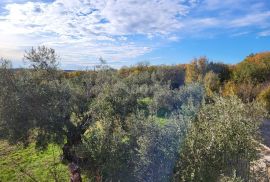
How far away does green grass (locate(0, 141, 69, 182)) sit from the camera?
60.2 feet

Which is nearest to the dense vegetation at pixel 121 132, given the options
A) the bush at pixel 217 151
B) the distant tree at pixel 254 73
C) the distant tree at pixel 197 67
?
the bush at pixel 217 151

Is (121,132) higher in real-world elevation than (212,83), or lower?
lower

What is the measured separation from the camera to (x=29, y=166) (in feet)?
68.4

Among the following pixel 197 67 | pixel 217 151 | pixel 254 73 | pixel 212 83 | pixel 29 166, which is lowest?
pixel 29 166

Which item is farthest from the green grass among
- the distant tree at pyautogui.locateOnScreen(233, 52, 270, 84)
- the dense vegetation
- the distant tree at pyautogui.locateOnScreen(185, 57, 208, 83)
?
the distant tree at pyautogui.locateOnScreen(185, 57, 208, 83)

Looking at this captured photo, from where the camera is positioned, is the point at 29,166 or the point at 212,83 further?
the point at 212,83

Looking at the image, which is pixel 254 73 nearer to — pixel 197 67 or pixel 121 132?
pixel 197 67

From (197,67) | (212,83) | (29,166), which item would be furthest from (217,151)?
(197,67)

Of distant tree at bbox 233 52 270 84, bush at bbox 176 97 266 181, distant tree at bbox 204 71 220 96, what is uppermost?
distant tree at bbox 233 52 270 84

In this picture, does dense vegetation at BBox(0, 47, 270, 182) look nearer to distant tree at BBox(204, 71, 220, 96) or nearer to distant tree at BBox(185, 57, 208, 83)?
distant tree at BBox(204, 71, 220, 96)

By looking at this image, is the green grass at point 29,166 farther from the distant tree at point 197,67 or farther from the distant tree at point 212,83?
the distant tree at point 197,67

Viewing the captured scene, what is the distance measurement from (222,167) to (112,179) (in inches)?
150

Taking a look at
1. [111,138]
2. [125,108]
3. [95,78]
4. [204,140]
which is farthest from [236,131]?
[95,78]

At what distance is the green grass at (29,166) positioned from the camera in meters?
18.4
